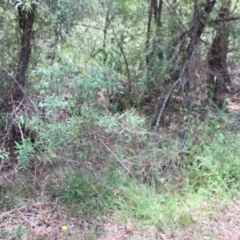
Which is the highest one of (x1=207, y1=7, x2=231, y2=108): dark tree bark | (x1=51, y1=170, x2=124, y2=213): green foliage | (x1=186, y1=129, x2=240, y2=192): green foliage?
(x1=207, y1=7, x2=231, y2=108): dark tree bark

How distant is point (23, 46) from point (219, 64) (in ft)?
8.39

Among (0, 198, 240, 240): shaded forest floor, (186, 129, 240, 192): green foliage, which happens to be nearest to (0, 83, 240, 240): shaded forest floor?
(0, 198, 240, 240): shaded forest floor

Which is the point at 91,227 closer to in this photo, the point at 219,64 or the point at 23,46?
the point at 23,46

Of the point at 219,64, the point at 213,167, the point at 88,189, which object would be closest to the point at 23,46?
the point at 88,189

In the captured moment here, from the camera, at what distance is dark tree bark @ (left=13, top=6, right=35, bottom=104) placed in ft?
11.1

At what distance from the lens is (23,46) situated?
3559 mm

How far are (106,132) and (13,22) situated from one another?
145 cm

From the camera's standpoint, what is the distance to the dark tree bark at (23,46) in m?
3.39

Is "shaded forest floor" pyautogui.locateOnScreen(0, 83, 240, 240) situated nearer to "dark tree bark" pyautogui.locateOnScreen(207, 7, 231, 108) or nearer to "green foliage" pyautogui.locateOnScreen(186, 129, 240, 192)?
"green foliage" pyautogui.locateOnScreen(186, 129, 240, 192)

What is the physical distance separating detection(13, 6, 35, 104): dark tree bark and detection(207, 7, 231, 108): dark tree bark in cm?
221

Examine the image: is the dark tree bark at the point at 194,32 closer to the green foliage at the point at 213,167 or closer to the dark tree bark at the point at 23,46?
the green foliage at the point at 213,167

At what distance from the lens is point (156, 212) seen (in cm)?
294

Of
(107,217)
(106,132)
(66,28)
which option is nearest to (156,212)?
(107,217)

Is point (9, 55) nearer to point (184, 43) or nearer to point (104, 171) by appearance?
point (104, 171)
